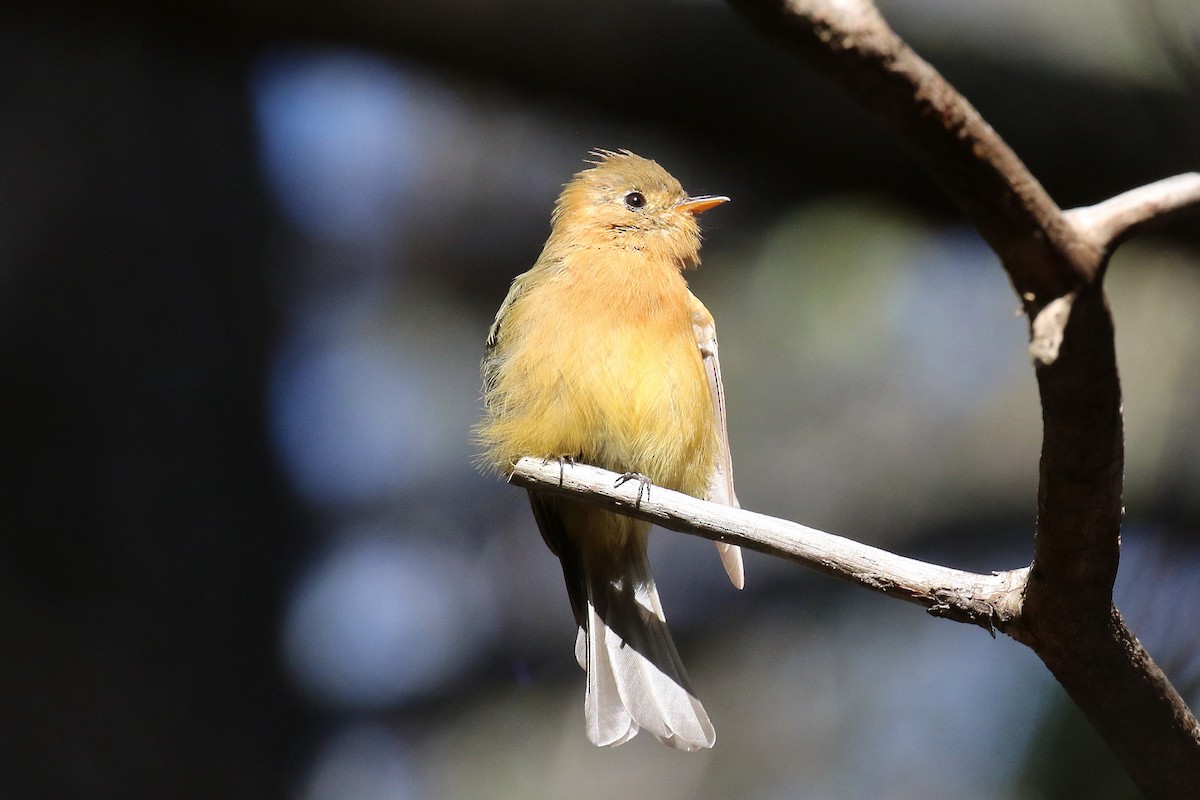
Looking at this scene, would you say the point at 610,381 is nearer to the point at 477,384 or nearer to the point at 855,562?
the point at 855,562

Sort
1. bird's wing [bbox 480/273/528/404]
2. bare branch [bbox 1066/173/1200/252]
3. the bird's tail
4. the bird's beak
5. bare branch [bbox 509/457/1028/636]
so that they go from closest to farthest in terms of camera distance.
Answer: bare branch [bbox 1066/173/1200/252], bare branch [bbox 509/457/1028/636], the bird's tail, bird's wing [bbox 480/273/528/404], the bird's beak

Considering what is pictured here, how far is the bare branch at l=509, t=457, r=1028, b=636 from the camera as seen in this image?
2.17 m

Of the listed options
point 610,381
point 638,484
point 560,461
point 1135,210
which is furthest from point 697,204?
point 1135,210

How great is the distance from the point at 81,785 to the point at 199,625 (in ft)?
2.79

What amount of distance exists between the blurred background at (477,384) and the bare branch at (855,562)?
3176mm

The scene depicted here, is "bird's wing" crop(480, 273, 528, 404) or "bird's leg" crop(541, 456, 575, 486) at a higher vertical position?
"bird's wing" crop(480, 273, 528, 404)

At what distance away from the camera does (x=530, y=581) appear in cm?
659

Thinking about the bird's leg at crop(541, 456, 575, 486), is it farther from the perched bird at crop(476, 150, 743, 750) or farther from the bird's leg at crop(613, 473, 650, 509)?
the bird's leg at crop(613, 473, 650, 509)

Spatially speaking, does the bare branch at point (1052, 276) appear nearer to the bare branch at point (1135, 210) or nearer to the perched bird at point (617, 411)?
the bare branch at point (1135, 210)

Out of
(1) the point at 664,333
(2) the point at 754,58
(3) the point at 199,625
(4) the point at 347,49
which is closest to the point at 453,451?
(3) the point at 199,625

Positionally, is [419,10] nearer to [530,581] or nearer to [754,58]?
[754,58]

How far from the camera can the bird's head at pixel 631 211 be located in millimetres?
3912

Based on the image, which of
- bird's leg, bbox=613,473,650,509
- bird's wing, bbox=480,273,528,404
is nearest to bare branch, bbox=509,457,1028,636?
bird's leg, bbox=613,473,650,509

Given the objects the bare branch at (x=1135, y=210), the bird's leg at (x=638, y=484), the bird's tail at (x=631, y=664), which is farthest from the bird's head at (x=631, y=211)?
the bare branch at (x=1135, y=210)
